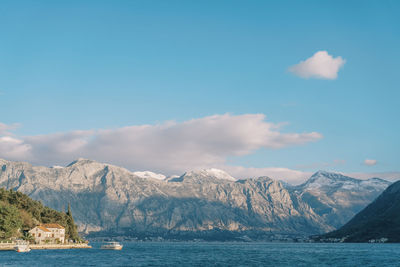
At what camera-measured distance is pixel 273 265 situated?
15862 centimetres

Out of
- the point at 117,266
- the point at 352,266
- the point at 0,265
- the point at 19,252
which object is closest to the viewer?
the point at 0,265

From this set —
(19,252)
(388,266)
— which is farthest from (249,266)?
(19,252)

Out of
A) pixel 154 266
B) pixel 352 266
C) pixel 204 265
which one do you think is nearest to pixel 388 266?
pixel 352 266

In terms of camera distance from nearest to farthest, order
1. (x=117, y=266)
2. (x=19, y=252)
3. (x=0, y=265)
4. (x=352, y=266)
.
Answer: (x=0, y=265) → (x=117, y=266) → (x=352, y=266) → (x=19, y=252)

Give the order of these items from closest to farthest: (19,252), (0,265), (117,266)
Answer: (0,265) → (117,266) → (19,252)

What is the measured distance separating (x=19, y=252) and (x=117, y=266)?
71612 millimetres

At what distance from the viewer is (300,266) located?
157000mm

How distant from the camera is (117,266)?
147375 millimetres

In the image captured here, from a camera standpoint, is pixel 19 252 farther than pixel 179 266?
Yes

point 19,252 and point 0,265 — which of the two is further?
point 19,252

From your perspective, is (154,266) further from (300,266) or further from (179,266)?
(300,266)

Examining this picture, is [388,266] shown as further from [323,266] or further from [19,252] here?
[19,252]

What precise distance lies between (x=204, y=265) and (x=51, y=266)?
52.3m

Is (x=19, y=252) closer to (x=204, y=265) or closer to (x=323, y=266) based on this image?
(x=204, y=265)
